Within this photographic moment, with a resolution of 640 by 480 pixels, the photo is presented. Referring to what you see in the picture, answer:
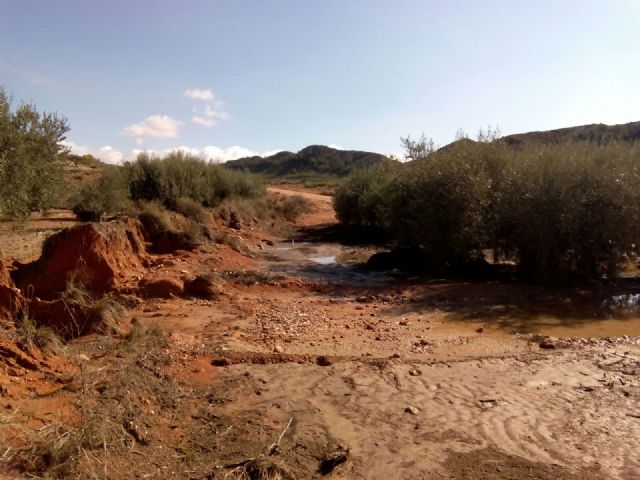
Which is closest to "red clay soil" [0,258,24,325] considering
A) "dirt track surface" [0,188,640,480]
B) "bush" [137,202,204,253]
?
"dirt track surface" [0,188,640,480]

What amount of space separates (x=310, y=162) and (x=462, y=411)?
93888mm

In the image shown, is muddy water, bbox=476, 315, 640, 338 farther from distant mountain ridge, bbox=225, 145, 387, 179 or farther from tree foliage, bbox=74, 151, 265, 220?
distant mountain ridge, bbox=225, 145, 387, 179

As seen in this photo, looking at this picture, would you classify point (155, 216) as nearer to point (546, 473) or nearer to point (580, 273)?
point (580, 273)

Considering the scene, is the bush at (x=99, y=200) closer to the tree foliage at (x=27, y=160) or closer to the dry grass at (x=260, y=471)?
the tree foliage at (x=27, y=160)

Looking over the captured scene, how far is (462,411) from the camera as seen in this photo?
616 cm

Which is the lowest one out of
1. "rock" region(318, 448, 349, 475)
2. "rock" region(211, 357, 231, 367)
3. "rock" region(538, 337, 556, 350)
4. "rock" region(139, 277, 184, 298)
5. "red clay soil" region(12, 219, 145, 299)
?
"rock" region(538, 337, 556, 350)

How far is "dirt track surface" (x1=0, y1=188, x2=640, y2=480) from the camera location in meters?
4.89

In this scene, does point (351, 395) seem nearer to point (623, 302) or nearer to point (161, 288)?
point (161, 288)

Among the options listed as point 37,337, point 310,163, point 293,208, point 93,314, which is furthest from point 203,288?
point 310,163

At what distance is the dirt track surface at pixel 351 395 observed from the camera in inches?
192

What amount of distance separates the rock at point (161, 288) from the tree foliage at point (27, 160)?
3.24 m

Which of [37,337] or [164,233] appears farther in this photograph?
[164,233]

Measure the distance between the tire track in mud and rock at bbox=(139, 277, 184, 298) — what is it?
187 inches

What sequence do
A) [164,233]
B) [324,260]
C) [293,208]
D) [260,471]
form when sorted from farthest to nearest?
[293,208], [324,260], [164,233], [260,471]
